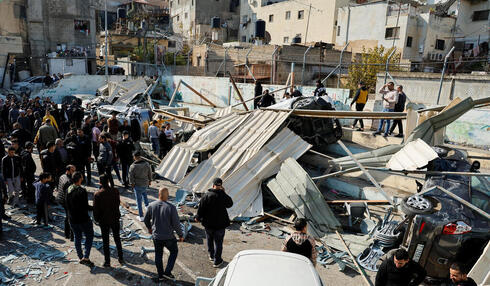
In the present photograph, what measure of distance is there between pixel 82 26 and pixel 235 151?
3237 centimetres

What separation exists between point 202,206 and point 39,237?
3.61 m

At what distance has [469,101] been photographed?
6.62 metres

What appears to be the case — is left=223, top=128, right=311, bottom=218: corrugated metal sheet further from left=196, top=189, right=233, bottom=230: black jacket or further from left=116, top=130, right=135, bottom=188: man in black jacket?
left=116, top=130, right=135, bottom=188: man in black jacket

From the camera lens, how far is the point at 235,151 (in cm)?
911

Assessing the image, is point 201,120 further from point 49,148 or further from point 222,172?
point 49,148

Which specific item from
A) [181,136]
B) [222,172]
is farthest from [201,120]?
[222,172]

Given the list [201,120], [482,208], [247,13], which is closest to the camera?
[482,208]

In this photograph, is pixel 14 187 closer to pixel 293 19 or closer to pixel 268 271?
pixel 268 271

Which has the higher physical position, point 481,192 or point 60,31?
point 60,31

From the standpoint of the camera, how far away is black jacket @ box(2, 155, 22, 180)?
7540 millimetres

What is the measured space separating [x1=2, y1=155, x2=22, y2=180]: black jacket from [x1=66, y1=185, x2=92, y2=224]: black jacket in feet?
10.4

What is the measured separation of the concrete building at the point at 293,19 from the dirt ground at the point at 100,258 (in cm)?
3548

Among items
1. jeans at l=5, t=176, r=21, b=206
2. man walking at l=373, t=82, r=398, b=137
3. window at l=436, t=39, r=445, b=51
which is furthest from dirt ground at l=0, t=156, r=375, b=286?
window at l=436, t=39, r=445, b=51

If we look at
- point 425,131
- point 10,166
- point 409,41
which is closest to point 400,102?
point 425,131
